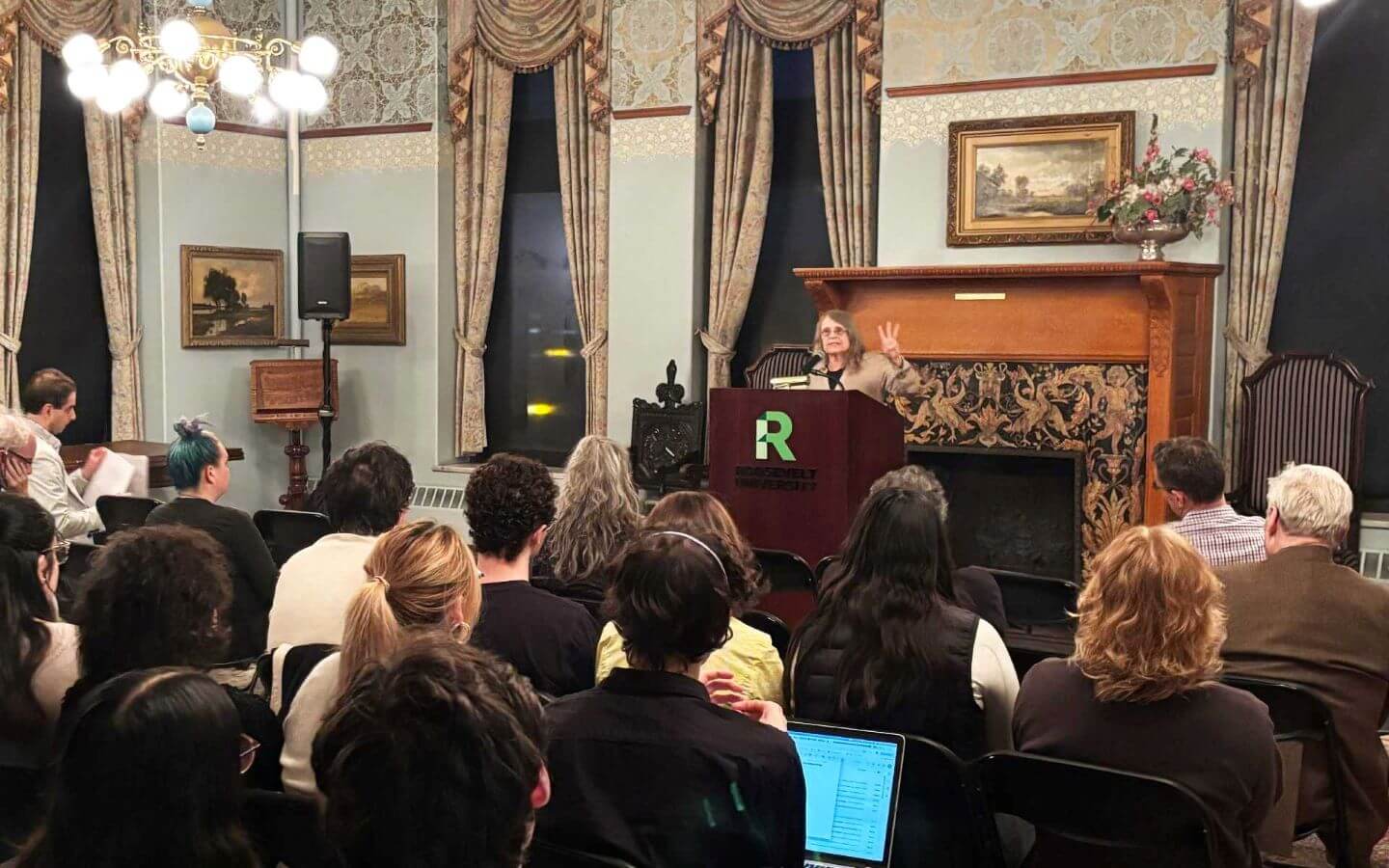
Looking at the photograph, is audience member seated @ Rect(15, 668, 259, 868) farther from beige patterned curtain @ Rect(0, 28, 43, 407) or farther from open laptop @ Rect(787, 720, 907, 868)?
beige patterned curtain @ Rect(0, 28, 43, 407)

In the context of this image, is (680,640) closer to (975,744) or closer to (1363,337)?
(975,744)

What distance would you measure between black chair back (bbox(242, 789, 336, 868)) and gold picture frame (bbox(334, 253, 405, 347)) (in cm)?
715

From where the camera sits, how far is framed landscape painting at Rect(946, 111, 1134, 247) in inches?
268

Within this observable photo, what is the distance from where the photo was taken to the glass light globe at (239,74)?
5.77 meters

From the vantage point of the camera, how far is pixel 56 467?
17.3 feet

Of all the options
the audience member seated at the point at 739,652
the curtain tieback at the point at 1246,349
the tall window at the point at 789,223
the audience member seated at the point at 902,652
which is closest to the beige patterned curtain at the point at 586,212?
the tall window at the point at 789,223

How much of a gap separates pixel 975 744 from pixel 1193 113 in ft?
15.8

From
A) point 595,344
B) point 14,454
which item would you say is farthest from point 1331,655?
point 595,344

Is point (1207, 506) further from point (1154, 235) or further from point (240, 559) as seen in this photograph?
point (240, 559)

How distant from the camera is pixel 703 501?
3.48m

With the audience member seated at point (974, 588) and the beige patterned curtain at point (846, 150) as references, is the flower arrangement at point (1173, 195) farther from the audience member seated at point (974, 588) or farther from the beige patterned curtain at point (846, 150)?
the audience member seated at point (974, 588)

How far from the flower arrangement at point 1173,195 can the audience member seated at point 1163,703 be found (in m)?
4.18

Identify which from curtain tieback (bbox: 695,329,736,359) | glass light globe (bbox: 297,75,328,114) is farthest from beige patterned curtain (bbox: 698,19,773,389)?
glass light globe (bbox: 297,75,328,114)

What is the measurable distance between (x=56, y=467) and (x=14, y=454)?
1.41ft
